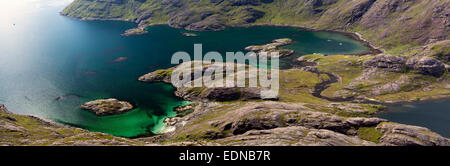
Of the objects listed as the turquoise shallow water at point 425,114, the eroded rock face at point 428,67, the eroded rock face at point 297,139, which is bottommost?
the turquoise shallow water at point 425,114

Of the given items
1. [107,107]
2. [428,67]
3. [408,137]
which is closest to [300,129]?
[408,137]

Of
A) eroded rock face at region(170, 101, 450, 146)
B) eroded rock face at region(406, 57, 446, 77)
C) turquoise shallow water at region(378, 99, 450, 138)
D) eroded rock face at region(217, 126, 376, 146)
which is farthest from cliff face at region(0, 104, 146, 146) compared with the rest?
eroded rock face at region(406, 57, 446, 77)

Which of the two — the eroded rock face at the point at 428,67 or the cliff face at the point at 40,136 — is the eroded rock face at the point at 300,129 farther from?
the eroded rock face at the point at 428,67

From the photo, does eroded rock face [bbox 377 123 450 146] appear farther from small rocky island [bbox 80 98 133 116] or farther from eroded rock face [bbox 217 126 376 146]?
small rocky island [bbox 80 98 133 116]

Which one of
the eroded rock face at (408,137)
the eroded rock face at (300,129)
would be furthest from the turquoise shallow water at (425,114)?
the eroded rock face at (408,137)

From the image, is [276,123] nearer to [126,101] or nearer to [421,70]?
[126,101]

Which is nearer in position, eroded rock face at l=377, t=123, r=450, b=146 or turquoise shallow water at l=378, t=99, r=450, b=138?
eroded rock face at l=377, t=123, r=450, b=146

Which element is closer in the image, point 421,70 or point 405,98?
point 405,98
